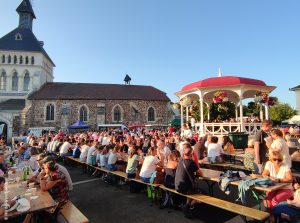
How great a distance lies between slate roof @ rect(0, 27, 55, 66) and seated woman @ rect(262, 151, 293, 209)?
38.4 m

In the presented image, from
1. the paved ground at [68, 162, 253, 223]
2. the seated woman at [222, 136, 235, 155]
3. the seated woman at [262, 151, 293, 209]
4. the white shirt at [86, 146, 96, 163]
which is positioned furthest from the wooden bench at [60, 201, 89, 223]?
the seated woman at [222, 136, 235, 155]

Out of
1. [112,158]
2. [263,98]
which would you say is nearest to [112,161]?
[112,158]

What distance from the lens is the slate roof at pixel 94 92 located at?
31.5 m

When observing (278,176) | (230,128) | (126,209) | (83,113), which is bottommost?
(126,209)

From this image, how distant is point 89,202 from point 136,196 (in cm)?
133

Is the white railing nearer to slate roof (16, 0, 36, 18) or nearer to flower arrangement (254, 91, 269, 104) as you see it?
flower arrangement (254, 91, 269, 104)

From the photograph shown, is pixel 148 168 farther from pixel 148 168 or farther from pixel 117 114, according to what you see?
pixel 117 114

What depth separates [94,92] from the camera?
33875 mm

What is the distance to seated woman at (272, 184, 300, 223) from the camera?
11.3 feet

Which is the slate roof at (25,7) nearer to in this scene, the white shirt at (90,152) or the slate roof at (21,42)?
the slate roof at (21,42)

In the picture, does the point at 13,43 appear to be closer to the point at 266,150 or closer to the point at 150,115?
the point at 150,115

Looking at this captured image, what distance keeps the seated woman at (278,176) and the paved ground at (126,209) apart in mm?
961

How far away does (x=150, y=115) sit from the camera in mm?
35031

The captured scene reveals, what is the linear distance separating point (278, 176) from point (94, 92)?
31.9 meters
